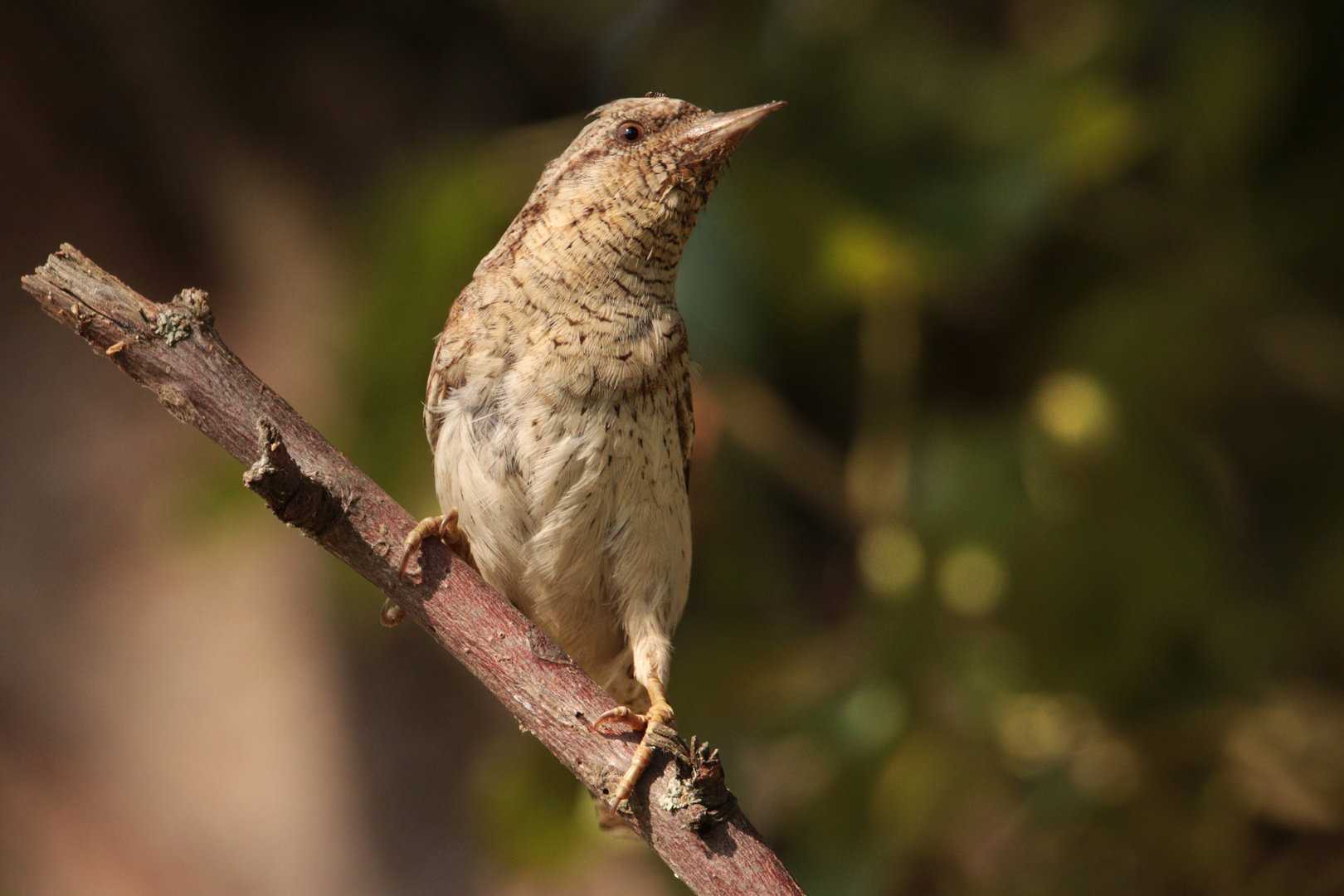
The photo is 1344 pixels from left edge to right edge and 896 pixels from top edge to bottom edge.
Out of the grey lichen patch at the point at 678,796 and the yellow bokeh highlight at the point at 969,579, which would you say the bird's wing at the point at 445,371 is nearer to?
the grey lichen patch at the point at 678,796

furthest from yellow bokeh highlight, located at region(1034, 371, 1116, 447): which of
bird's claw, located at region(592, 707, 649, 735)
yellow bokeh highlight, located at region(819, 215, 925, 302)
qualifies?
bird's claw, located at region(592, 707, 649, 735)

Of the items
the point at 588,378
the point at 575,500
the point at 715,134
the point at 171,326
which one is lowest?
the point at 171,326

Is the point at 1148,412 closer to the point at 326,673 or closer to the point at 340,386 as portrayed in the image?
the point at 340,386

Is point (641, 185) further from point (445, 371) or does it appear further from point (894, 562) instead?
point (894, 562)

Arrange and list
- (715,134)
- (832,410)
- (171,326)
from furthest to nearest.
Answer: (832,410), (715,134), (171,326)

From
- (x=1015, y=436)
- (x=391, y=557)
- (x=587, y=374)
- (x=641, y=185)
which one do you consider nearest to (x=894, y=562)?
(x=1015, y=436)

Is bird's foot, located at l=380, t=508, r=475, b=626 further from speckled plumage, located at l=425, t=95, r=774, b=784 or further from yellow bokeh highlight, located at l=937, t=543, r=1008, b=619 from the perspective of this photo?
yellow bokeh highlight, located at l=937, t=543, r=1008, b=619
